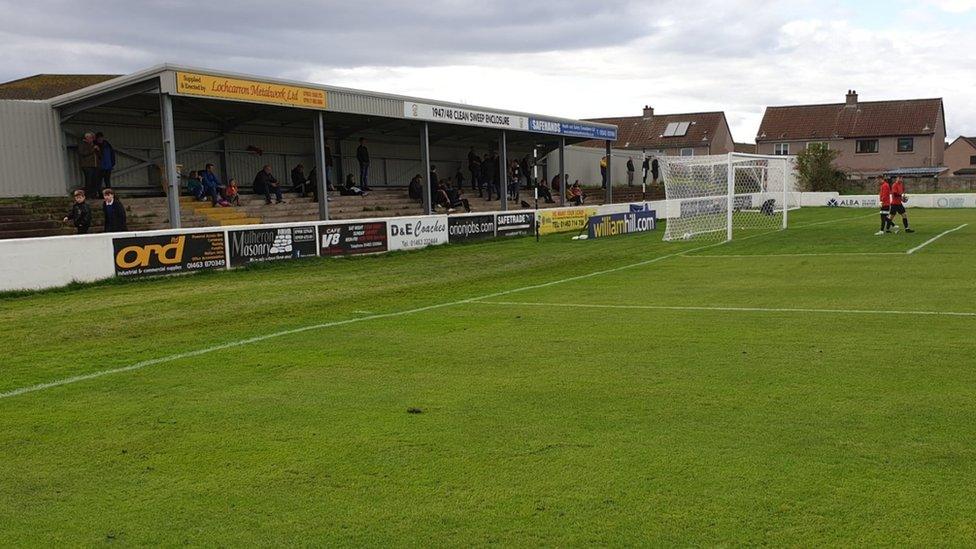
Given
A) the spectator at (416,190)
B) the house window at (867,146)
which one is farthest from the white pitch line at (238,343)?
the house window at (867,146)

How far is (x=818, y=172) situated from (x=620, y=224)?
33.9 m

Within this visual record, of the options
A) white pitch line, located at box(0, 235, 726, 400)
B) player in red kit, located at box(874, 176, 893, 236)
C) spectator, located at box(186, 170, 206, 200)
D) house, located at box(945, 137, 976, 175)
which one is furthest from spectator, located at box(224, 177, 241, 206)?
house, located at box(945, 137, 976, 175)

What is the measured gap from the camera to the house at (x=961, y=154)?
310ft

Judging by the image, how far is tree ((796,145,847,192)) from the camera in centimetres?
5934

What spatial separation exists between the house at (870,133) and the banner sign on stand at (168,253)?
6511 centimetres

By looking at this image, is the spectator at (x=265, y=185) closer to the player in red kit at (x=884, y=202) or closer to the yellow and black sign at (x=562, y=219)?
the yellow and black sign at (x=562, y=219)

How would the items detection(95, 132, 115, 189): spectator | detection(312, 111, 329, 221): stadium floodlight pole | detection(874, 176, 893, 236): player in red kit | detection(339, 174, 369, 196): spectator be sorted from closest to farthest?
detection(95, 132, 115, 189): spectator, detection(874, 176, 893, 236): player in red kit, detection(312, 111, 329, 221): stadium floodlight pole, detection(339, 174, 369, 196): spectator

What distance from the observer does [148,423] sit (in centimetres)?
642

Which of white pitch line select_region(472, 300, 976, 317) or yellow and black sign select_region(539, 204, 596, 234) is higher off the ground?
yellow and black sign select_region(539, 204, 596, 234)

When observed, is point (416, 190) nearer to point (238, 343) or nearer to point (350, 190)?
point (350, 190)

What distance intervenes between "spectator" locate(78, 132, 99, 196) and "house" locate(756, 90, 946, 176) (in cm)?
6345

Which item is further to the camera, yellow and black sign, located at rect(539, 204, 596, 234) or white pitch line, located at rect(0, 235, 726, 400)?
yellow and black sign, located at rect(539, 204, 596, 234)

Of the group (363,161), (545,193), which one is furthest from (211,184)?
(545,193)

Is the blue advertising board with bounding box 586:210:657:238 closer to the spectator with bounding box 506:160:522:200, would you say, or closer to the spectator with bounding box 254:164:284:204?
the spectator with bounding box 506:160:522:200
